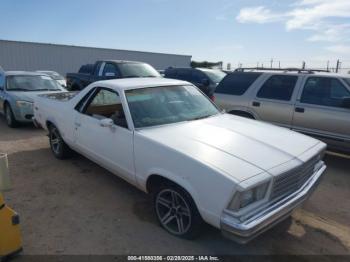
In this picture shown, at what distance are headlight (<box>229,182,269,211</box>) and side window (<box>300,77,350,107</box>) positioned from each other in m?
3.47

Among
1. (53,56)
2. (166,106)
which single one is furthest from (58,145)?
(53,56)

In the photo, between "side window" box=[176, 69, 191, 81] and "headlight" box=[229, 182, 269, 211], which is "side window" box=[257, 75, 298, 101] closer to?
"headlight" box=[229, 182, 269, 211]

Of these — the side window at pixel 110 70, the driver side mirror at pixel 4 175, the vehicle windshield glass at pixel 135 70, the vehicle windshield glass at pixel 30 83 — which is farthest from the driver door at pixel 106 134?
the side window at pixel 110 70

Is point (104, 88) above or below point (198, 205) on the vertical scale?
above

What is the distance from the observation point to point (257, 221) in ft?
8.09

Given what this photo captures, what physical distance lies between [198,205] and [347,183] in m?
3.27

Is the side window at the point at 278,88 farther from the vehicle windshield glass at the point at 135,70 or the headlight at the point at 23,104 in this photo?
the headlight at the point at 23,104

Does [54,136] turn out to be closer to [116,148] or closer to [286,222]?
[116,148]

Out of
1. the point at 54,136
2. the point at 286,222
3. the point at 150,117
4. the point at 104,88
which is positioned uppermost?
the point at 104,88

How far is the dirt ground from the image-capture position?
3.02 meters

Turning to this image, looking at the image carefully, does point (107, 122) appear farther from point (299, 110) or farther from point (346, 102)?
point (346, 102)

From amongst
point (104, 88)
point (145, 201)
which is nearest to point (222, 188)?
point (145, 201)

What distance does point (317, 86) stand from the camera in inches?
217

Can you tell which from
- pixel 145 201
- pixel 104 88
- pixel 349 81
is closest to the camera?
pixel 145 201
